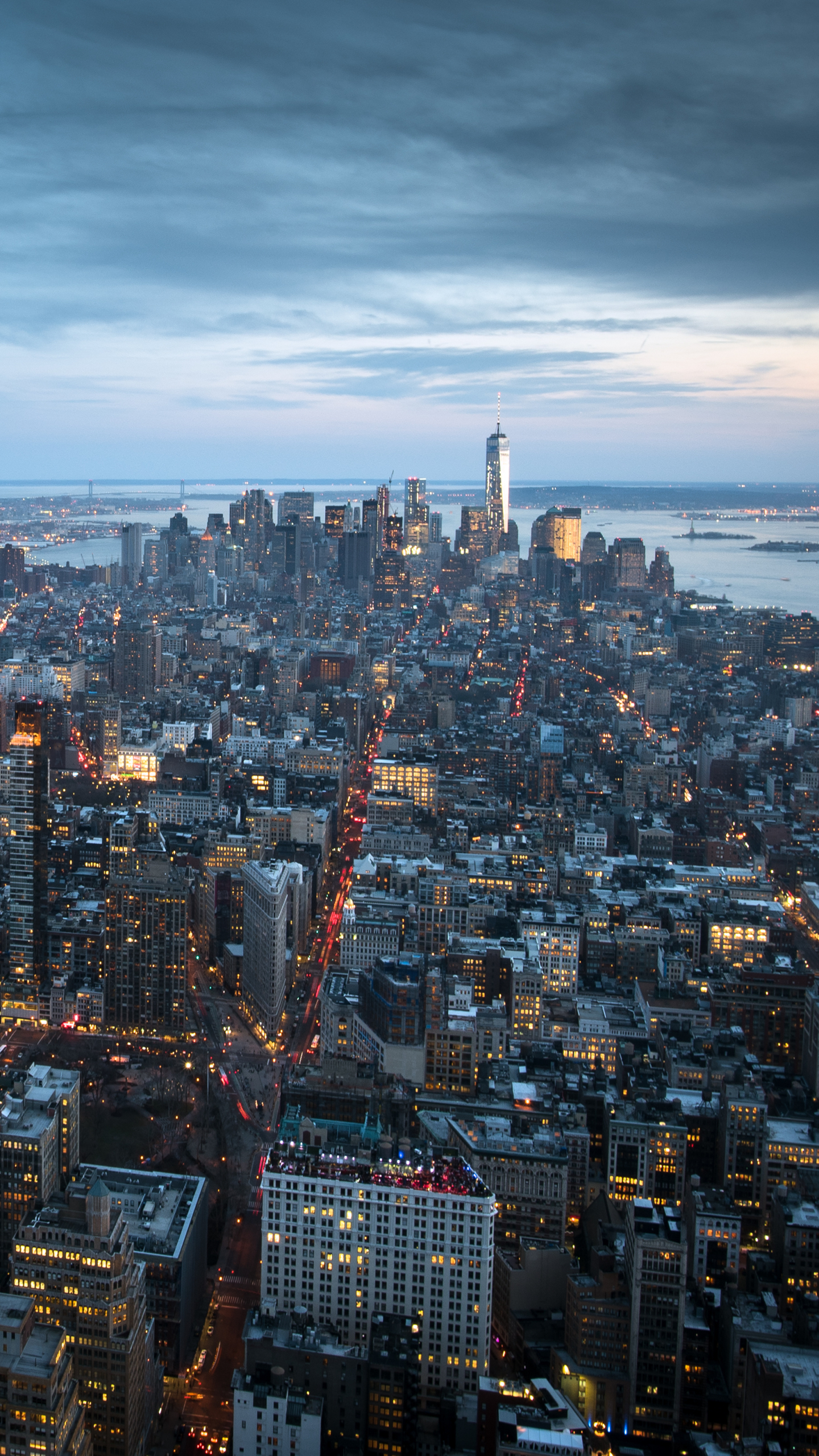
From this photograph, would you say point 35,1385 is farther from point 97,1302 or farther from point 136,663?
point 136,663

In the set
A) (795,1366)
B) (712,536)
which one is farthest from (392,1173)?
(712,536)

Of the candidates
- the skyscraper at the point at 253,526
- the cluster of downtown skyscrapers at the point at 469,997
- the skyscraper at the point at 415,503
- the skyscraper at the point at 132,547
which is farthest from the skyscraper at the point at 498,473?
the cluster of downtown skyscrapers at the point at 469,997

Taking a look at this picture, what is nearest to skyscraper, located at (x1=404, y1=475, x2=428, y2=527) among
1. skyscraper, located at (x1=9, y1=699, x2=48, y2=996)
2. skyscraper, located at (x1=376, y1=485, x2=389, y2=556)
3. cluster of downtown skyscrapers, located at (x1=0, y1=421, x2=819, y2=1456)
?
skyscraper, located at (x1=376, y1=485, x2=389, y2=556)

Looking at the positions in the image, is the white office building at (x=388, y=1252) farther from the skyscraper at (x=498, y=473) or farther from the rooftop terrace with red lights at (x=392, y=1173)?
the skyscraper at (x=498, y=473)

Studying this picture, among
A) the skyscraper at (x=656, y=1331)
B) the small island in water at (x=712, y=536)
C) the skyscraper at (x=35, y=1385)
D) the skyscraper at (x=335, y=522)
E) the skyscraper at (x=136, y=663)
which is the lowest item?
the skyscraper at (x=656, y=1331)

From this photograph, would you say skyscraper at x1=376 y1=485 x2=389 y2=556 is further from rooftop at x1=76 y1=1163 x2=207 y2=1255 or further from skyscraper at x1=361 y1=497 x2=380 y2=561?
rooftop at x1=76 y1=1163 x2=207 y2=1255
